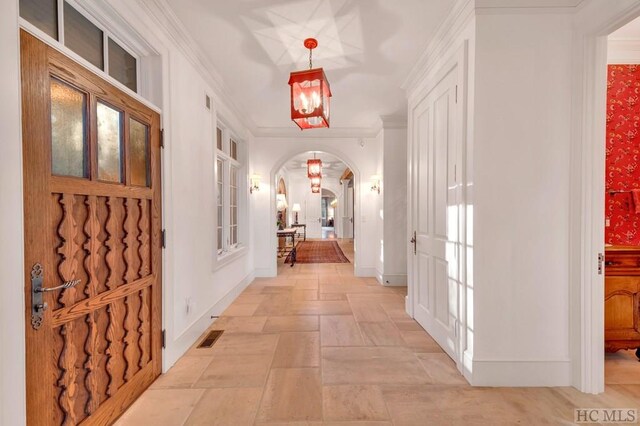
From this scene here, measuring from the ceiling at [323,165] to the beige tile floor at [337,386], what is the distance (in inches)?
237

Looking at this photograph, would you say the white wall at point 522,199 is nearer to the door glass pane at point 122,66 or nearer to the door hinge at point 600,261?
the door hinge at point 600,261

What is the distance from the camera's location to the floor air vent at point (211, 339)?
306cm

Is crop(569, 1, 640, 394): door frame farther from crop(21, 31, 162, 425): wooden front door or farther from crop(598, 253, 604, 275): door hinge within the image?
crop(21, 31, 162, 425): wooden front door

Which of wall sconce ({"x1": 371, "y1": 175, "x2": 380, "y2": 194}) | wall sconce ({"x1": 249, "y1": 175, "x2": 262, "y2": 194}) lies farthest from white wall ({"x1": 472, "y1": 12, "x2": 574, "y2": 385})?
wall sconce ({"x1": 249, "y1": 175, "x2": 262, "y2": 194})

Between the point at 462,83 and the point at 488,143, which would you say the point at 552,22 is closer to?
the point at 462,83

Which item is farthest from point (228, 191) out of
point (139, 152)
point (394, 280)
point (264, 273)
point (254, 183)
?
point (394, 280)

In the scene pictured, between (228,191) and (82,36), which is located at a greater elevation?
(82,36)

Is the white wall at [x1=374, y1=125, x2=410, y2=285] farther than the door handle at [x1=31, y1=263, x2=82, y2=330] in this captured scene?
Yes

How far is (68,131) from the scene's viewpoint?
5.40 feet

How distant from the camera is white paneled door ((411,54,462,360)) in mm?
2689

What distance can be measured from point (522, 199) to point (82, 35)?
327cm

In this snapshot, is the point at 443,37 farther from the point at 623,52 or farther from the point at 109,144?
the point at 109,144

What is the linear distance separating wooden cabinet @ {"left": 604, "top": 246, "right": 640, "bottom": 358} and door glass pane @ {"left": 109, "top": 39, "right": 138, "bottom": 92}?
4.16m

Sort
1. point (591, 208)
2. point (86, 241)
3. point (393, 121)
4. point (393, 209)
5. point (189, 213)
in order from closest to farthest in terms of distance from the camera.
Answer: point (86, 241) → point (591, 208) → point (189, 213) → point (393, 121) → point (393, 209)
